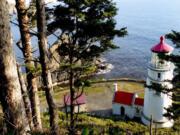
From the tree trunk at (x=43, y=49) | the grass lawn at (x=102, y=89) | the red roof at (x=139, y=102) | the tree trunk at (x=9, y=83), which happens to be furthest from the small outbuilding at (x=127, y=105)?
the tree trunk at (x=9, y=83)

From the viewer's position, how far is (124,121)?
2506cm

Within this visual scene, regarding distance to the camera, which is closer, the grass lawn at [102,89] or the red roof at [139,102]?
the red roof at [139,102]

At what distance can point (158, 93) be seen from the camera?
22828 mm

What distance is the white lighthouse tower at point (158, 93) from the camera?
22.9 metres

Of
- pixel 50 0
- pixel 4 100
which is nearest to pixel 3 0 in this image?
pixel 4 100

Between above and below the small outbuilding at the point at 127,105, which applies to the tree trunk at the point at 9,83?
above

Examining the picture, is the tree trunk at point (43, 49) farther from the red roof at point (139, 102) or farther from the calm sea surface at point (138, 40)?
the calm sea surface at point (138, 40)

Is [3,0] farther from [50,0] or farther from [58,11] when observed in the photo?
[58,11]

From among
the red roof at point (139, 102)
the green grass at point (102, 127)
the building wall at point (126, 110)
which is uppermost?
the green grass at point (102, 127)

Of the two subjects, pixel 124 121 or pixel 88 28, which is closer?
pixel 88 28

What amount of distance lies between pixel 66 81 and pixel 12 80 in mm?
32525

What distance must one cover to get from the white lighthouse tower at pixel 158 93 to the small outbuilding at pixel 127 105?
144 centimetres

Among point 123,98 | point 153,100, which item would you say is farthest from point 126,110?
point 153,100

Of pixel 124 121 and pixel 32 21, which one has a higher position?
pixel 32 21
